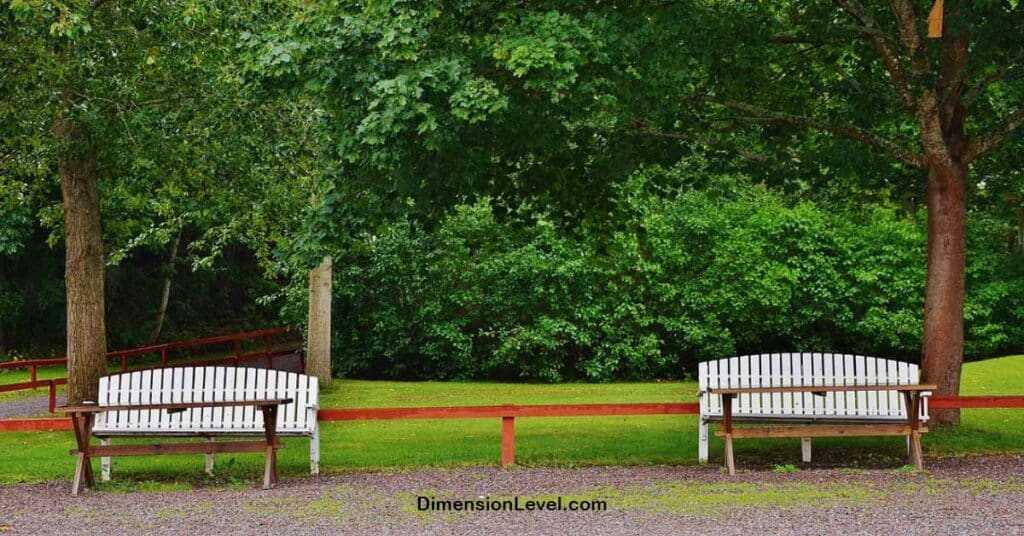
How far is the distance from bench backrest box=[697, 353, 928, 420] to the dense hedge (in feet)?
43.5

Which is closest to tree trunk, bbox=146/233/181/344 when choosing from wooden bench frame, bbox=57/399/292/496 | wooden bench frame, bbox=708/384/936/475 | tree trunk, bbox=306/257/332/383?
tree trunk, bbox=306/257/332/383

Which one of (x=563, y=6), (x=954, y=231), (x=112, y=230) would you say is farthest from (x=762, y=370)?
(x=112, y=230)

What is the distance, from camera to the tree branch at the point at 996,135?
11.6 m

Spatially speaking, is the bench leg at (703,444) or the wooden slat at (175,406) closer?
the wooden slat at (175,406)

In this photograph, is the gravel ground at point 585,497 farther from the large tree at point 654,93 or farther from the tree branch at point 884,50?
the tree branch at point 884,50

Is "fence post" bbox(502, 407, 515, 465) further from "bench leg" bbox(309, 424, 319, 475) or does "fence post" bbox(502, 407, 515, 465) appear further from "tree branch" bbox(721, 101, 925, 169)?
"tree branch" bbox(721, 101, 925, 169)

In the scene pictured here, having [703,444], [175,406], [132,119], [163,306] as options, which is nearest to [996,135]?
[703,444]

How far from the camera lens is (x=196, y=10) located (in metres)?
11.4

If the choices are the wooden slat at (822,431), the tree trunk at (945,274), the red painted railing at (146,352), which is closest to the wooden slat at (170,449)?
the wooden slat at (822,431)

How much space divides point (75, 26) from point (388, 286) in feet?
49.7

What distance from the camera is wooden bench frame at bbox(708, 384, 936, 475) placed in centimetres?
1030

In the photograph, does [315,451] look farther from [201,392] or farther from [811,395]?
[811,395]

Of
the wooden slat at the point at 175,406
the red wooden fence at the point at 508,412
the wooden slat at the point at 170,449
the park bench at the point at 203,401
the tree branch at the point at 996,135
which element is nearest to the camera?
the wooden slat at the point at 175,406

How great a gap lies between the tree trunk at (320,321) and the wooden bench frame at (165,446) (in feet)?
34.8
